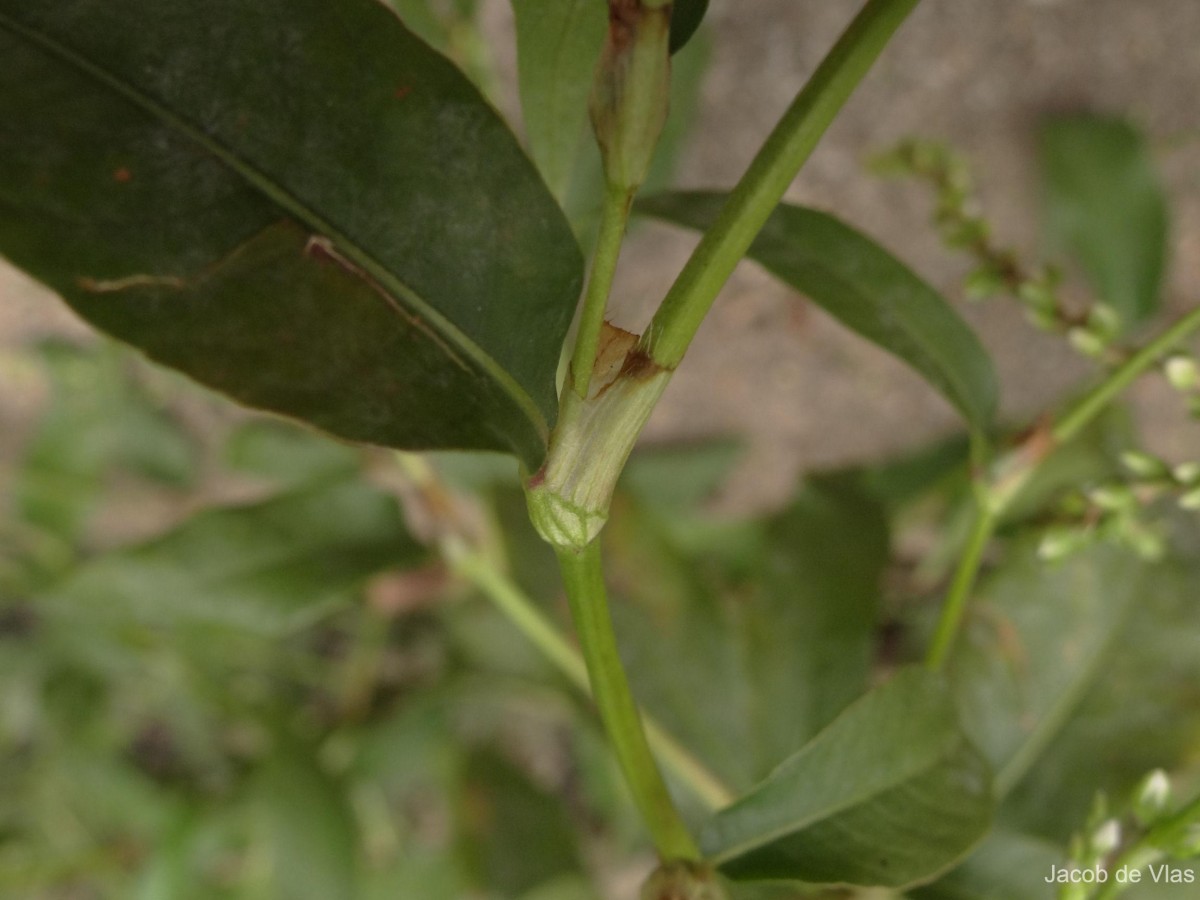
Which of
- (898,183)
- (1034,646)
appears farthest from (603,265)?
(898,183)

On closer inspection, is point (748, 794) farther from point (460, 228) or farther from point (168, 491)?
point (168, 491)

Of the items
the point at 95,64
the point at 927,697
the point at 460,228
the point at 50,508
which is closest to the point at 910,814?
the point at 927,697

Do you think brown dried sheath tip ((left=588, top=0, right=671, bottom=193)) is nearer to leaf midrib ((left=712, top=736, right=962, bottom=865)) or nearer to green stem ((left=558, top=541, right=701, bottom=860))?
green stem ((left=558, top=541, right=701, bottom=860))

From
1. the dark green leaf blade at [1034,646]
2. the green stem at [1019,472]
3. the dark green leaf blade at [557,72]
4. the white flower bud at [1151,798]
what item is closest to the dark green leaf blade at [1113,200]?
the dark green leaf blade at [1034,646]

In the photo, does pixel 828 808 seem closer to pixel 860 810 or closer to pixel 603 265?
pixel 860 810

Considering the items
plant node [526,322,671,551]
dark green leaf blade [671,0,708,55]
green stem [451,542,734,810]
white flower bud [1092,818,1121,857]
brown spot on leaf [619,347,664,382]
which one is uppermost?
dark green leaf blade [671,0,708,55]

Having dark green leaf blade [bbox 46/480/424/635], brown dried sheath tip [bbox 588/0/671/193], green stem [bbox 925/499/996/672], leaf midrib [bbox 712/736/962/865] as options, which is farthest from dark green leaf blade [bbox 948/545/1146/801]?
brown dried sheath tip [bbox 588/0/671/193]
